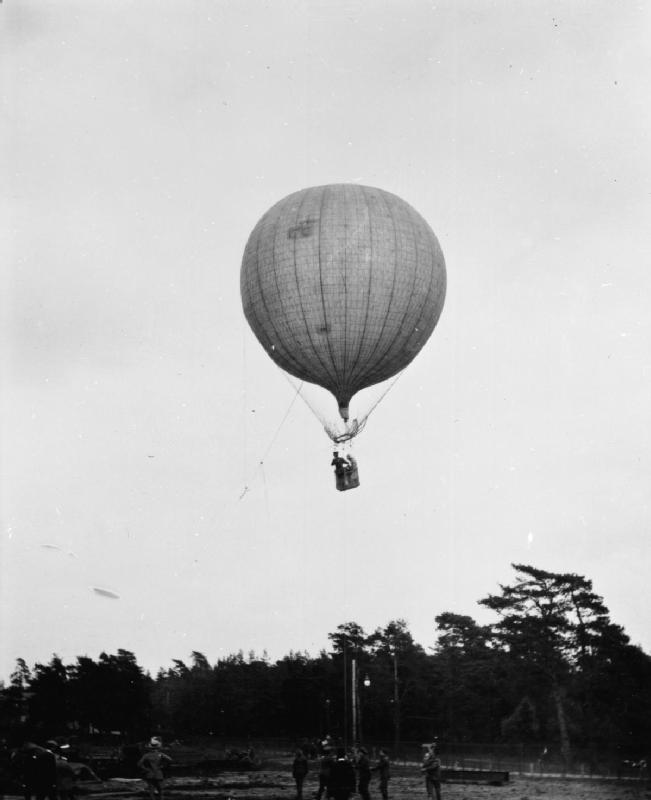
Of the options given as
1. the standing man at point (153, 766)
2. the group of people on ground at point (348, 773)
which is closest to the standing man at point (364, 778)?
the group of people on ground at point (348, 773)

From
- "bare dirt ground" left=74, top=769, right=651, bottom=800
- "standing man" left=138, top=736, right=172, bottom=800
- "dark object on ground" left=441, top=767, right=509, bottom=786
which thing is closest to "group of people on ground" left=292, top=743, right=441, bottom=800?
"bare dirt ground" left=74, top=769, right=651, bottom=800

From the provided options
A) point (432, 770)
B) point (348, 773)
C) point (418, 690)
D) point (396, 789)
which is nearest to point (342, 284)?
point (432, 770)

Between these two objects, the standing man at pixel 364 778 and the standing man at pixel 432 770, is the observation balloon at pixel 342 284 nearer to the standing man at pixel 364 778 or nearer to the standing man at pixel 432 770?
the standing man at pixel 364 778

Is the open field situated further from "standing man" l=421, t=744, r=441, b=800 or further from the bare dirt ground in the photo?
"standing man" l=421, t=744, r=441, b=800

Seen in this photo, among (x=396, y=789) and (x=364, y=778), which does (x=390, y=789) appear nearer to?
(x=396, y=789)

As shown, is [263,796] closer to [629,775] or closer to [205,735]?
[629,775]

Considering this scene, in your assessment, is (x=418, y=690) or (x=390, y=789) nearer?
(x=390, y=789)
